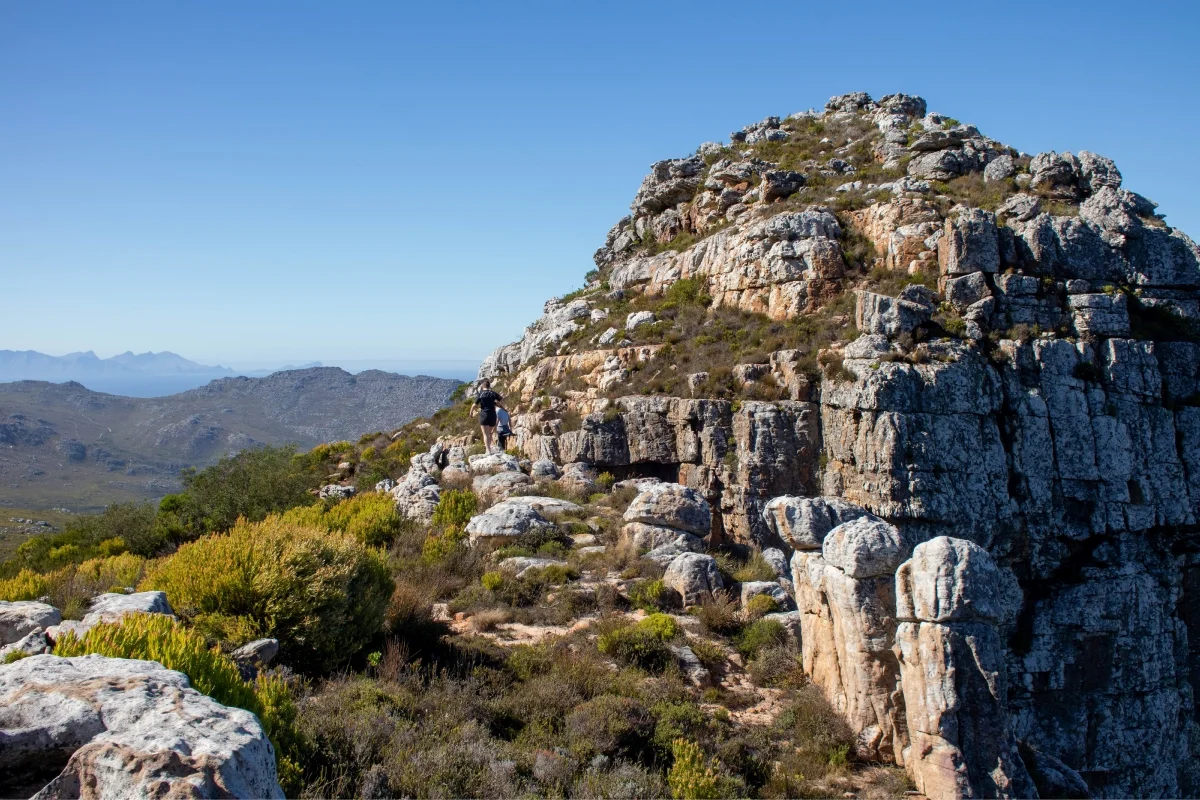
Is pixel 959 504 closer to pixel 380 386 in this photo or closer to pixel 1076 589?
pixel 1076 589

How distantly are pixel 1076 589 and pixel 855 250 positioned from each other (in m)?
11.5

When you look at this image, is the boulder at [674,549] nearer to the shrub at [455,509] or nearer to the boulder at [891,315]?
the shrub at [455,509]

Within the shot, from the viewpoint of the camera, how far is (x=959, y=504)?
→ 1802cm

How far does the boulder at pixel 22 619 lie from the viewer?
6.91 meters

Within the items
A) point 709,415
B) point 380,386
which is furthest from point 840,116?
point 380,386

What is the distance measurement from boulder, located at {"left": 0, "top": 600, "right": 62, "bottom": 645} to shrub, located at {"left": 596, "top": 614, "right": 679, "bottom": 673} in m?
5.83

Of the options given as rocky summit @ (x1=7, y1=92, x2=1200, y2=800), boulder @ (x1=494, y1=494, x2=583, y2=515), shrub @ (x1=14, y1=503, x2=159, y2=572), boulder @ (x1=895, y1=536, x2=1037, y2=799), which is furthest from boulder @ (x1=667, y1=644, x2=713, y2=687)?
shrub @ (x1=14, y1=503, x2=159, y2=572)

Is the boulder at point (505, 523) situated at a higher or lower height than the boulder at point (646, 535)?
higher

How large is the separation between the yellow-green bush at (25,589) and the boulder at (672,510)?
912 centimetres

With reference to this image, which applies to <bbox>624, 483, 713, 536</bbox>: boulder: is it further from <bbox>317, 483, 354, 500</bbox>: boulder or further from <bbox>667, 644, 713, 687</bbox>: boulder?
<bbox>317, 483, 354, 500</bbox>: boulder

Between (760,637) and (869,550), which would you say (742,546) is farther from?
(869,550)

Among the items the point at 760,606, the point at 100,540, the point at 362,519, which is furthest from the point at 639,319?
the point at 100,540

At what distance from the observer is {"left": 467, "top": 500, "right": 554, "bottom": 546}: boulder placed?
1350cm

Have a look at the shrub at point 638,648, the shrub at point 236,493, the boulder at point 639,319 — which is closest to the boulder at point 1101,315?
the boulder at point 639,319
